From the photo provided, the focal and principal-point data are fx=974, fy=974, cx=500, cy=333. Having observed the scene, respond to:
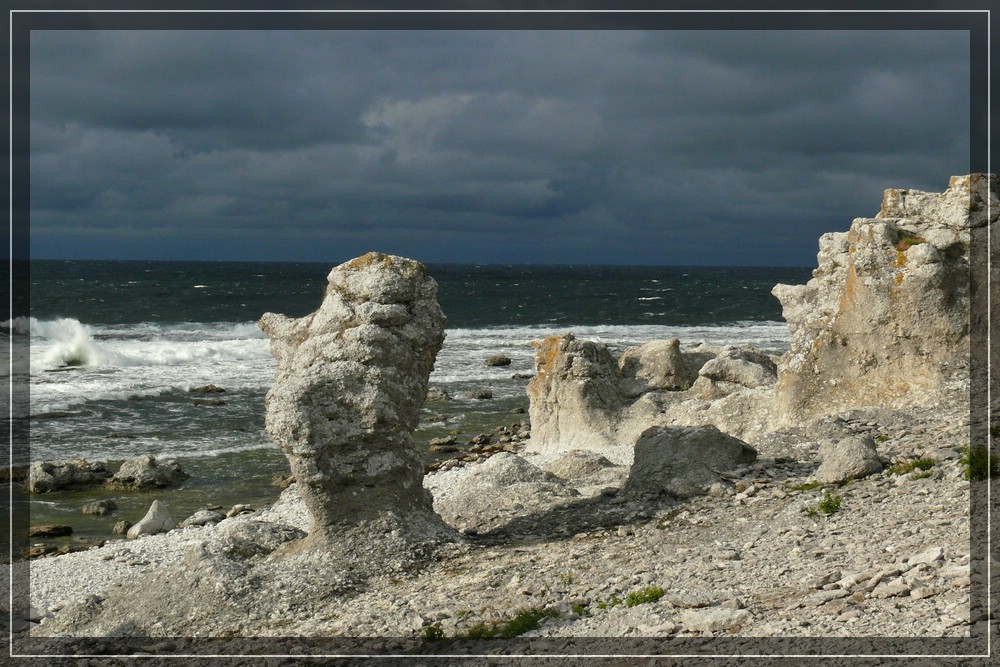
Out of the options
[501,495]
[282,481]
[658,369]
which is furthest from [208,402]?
[501,495]

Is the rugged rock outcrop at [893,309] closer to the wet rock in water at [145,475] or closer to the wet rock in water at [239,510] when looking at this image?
the wet rock in water at [239,510]

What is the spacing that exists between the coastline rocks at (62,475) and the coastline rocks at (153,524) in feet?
15.3

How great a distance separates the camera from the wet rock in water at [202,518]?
62.0ft

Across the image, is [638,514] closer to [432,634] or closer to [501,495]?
[501,495]

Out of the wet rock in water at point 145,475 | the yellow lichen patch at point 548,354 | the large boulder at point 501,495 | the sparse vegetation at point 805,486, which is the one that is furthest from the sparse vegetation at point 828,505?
the wet rock in water at point 145,475

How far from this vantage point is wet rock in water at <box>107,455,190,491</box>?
74.7ft

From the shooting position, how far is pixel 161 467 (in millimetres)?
23359

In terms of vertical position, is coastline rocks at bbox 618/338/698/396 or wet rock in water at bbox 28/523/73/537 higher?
coastline rocks at bbox 618/338/698/396

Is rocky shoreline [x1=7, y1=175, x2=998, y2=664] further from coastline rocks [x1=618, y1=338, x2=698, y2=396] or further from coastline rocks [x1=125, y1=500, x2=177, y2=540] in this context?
coastline rocks [x1=618, y1=338, x2=698, y2=396]

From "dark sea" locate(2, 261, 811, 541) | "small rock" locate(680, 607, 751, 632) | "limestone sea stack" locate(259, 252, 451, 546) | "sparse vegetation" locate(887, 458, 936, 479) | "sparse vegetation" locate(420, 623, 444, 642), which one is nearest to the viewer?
"small rock" locate(680, 607, 751, 632)

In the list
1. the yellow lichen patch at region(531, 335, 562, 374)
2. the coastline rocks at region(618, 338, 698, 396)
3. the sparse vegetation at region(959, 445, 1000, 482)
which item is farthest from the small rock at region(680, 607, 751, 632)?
the coastline rocks at region(618, 338, 698, 396)

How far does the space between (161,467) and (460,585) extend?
14110 mm

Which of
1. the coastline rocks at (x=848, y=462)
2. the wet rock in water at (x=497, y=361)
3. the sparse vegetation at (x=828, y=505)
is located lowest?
the wet rock in water at (x=497, y=361)

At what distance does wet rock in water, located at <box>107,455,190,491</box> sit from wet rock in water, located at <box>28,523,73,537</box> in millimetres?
3134
